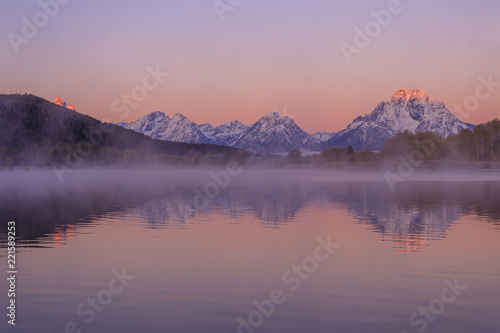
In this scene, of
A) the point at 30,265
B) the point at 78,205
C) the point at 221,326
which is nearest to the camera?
the point at 221,326

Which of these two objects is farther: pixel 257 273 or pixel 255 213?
pixel 255 213

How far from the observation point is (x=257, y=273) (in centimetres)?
2411

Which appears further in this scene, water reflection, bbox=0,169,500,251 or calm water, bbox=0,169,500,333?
water reflection, bbox=0,169,500,251

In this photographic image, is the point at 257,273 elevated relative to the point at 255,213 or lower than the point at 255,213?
lower

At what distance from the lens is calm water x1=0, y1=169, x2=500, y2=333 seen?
57.6ft

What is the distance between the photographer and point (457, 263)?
26156 mm

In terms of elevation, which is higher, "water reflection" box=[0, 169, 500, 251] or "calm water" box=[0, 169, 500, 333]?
"water reflection" box=[0, 169, 500, 251]

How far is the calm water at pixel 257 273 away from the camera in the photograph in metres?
17.6

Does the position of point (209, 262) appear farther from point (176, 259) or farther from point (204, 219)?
point (204, 219)

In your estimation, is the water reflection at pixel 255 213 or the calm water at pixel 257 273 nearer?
the calm water at pixel 257 273

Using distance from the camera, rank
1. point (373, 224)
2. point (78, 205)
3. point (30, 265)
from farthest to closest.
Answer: point (78, 205), point (373, 224), point (30, 265)

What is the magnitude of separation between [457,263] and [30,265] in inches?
761

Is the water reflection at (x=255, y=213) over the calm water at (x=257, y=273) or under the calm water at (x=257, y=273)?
over

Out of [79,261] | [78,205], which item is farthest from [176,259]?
[78,205]
